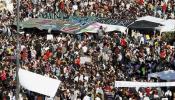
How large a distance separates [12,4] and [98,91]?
18098 millimetres

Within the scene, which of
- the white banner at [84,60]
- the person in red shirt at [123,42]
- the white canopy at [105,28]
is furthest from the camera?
the white canopy at [105,28]

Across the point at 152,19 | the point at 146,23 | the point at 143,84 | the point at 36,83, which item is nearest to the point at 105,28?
the point at 146,23

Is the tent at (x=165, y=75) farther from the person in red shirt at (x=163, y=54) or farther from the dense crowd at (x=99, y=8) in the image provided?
the dense crowd at (x=99, y=8)

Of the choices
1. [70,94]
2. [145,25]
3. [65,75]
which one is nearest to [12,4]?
[145,25]

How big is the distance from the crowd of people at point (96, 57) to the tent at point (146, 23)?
58 centimetres

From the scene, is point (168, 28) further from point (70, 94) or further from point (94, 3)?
point (70, 94)

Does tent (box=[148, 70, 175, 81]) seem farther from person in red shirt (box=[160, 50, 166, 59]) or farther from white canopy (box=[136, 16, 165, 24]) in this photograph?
white canopy (box=[136, 16, 165, 24])

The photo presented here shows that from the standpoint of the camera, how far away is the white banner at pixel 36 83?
2819cm

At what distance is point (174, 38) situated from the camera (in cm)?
4250

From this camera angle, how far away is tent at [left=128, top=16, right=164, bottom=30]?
1754 inches

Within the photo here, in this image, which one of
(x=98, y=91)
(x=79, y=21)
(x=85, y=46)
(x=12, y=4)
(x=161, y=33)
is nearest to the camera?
(x=98, y=91)

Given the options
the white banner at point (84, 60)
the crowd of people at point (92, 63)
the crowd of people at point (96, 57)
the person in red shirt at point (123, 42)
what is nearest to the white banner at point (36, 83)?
the crowd of people at point (96, 57)

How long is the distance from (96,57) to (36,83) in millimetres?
11451

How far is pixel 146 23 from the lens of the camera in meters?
45.0
